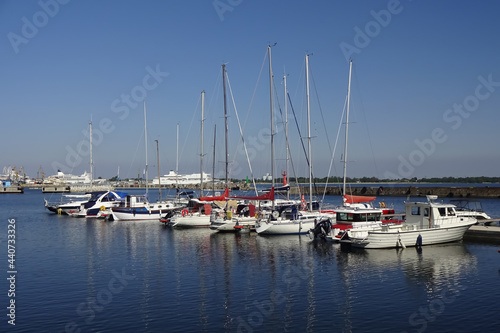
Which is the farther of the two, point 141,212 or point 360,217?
point 141,212

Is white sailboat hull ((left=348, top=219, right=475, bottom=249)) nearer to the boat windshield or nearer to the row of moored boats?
the row of moored boats

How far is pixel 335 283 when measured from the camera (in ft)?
78.6

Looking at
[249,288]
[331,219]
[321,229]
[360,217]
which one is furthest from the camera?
[331,219]

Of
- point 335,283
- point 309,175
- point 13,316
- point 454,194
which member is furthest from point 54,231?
point 454,194

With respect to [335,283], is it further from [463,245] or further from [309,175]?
[309,175]

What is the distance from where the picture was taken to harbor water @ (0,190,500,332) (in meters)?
18.0

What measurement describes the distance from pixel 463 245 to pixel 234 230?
2011 centimetres

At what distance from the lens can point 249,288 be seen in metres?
23.2

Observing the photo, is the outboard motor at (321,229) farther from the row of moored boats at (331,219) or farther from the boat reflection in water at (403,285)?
the boat reflection in water at (403,285)

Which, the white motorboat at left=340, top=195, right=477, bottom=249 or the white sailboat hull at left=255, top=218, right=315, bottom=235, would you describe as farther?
the white sailboat hull at left=255, top=218, right=315, bottom=235

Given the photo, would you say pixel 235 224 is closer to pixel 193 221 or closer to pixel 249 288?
pixel 193 221

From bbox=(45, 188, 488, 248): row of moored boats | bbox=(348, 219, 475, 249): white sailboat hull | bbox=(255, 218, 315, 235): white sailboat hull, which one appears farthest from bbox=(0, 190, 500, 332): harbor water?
bbox=(255, 218, 315, 235): white sailboat hull

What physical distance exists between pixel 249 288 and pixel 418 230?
A: 50.8ft

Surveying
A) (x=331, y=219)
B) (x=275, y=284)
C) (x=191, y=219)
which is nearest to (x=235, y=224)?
(x=191, y=219)
